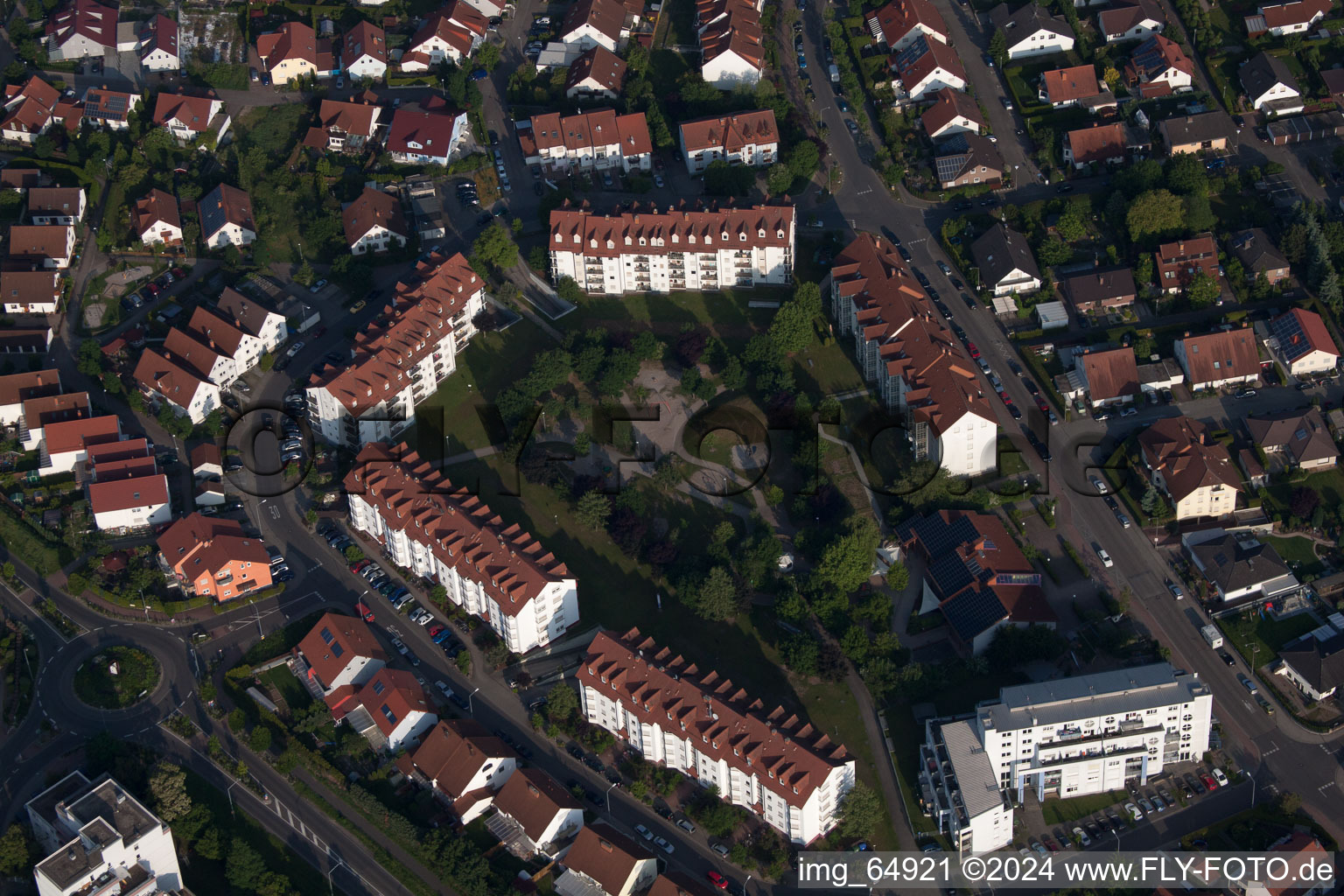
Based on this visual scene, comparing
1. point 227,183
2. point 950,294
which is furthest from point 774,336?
point 227,183

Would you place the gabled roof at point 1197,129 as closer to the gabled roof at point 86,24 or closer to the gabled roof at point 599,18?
the gabled roof at point 599,18

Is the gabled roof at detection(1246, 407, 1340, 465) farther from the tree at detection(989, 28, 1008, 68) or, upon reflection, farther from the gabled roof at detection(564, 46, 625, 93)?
the gabled roof at detection(564, 46, 625, 93)

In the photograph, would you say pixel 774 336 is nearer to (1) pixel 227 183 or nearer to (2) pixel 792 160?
(2) pixel 792 160

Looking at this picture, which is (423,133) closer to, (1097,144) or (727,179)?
(727,179)

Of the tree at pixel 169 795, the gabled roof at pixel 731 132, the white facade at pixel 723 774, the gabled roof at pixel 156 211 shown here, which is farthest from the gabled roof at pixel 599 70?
the tree at pixel 169 795

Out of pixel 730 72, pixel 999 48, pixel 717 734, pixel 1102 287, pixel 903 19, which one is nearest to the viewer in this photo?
pixel 717 734

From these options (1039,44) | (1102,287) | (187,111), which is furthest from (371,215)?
(1039,44)
